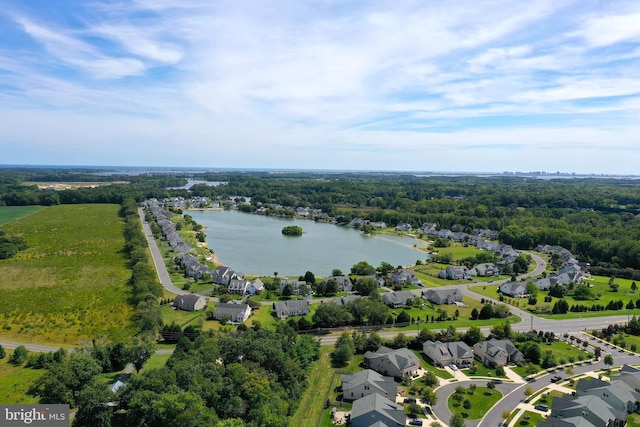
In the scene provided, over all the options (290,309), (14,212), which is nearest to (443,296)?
(290,309)

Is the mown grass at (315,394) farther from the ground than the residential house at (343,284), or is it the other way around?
the residential house at (343,284)

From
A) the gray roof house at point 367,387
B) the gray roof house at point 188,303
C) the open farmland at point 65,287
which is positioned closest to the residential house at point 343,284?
the gray roof house at point 188,303

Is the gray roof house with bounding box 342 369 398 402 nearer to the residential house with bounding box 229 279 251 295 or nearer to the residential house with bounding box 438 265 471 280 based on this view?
the residential house with bounding box 229 279 251 295

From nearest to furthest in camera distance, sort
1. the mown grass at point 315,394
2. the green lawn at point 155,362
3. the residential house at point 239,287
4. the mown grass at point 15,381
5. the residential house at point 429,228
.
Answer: the mown grass at point 315,394
the mown grass at point 15,381
the green lawn at point 155,362
the residential house at point 239,287
the residential house at point 429,228

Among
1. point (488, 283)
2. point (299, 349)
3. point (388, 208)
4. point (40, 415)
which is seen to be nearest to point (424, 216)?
point (388, 208)

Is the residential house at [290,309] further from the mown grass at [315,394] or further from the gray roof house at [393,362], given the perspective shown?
the gray roof house at [393,362]

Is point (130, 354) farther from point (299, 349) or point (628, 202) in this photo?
point (628, 202)

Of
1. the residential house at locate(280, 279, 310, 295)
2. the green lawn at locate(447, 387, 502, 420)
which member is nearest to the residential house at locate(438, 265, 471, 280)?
the residential house at locate(280, 279, 310, 295)
